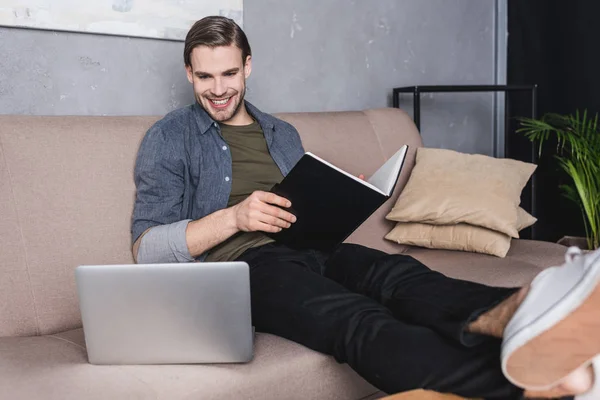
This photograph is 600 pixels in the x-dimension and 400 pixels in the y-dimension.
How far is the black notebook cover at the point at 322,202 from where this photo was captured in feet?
4.50

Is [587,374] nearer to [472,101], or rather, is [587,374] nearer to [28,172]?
[28,172]

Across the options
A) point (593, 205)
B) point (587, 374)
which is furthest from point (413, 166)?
point (587, 374)

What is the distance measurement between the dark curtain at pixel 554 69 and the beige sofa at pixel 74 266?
3.93 feet

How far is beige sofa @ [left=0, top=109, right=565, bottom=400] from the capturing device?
3.95ft

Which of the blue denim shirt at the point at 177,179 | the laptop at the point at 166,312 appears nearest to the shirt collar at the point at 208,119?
the blue denim shirt at the point at 177,179

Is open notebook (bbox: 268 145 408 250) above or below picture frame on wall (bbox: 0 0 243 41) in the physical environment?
below

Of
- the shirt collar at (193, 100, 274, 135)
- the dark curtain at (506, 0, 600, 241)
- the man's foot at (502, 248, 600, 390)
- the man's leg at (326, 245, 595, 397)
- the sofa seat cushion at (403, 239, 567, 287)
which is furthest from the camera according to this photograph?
the dark curtain at (506, 0, 600, 241)

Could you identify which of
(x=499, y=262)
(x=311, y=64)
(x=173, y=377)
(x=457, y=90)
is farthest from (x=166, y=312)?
(x=457, y=90)

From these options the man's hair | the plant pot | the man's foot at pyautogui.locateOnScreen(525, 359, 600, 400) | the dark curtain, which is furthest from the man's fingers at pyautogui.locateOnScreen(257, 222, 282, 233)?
the dark curtain

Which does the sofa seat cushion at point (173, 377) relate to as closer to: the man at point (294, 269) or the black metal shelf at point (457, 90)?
the man at point (294, 269)

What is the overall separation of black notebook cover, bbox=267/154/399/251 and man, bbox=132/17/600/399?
0.04 m

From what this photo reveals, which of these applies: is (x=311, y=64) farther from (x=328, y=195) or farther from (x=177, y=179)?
(x=328, y=195)

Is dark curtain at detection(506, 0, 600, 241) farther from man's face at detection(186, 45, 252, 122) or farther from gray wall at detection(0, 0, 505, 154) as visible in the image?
man's face at detection(186, 45, 252, 122)

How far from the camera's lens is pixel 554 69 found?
10.8ft
